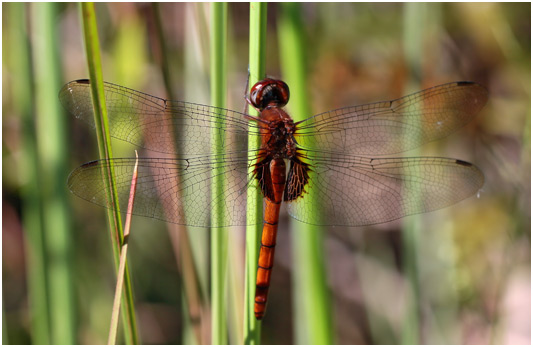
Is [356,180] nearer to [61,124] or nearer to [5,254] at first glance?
[61,124]

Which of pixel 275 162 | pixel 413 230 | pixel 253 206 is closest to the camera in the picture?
pixel 253 206

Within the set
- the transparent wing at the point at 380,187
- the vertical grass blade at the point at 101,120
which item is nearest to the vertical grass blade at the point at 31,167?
the vertical grass blade at the point at 101,120

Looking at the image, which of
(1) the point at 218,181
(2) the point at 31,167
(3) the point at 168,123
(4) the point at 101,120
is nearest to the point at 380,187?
(1) the point at 218,181

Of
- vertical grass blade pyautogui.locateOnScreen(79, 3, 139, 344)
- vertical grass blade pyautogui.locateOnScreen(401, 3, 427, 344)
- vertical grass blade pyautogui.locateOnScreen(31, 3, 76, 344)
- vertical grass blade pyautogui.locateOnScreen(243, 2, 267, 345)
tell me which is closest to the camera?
vertical grass blade pyautogui.locateOnScreen(79, 3, 139, 344)

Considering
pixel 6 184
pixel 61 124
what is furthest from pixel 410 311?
pixel 6 184

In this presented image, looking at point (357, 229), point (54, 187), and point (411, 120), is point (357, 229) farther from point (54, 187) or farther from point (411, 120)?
point (54, 187)

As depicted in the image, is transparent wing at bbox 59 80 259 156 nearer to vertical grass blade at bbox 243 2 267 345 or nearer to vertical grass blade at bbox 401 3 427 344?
vertical grass blade at bbox 243 2 267 345

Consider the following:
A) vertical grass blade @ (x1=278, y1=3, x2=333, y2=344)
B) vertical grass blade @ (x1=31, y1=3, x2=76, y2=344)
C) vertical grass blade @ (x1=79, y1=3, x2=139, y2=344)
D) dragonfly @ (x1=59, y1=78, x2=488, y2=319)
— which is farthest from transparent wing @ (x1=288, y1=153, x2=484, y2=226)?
vertical grass blade @ (x1=31, y1=3, x2=76, y2=344)
